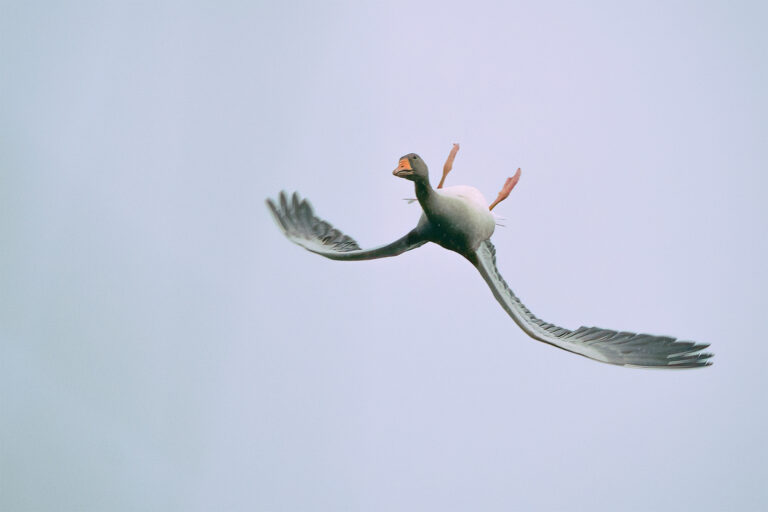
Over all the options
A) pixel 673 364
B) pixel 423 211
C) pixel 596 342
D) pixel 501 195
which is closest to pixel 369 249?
pixel 423 211

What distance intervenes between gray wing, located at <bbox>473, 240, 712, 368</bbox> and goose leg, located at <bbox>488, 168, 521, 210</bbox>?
1.70 feet

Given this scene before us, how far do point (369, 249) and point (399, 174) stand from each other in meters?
1.29

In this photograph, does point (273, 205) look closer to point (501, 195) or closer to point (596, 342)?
point (501, 195)

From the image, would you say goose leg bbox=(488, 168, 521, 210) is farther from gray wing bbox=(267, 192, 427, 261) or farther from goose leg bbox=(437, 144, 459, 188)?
gray wing bbox=(267, 192, 427, 261)

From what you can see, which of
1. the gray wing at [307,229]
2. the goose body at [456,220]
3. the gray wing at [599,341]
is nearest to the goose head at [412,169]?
the goose body at [456,220]

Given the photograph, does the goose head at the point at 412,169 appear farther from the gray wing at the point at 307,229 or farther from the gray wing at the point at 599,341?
the gray wing at the point at 307,229

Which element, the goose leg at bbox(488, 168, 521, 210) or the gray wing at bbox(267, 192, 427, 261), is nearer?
the goose leg at bbox(488, 168, 521, 210)

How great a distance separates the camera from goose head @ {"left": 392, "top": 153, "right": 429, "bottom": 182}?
25.7ft

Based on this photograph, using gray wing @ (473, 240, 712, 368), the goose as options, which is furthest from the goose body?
gray wing @ (473, 240, 712, 368)

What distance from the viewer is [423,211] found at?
27.3ft

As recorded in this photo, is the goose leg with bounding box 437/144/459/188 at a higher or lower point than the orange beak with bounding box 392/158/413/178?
higher

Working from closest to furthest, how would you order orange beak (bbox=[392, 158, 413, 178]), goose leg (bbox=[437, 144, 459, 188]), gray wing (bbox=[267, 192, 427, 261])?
1. orange beak (bbox=[392, 158, 413, 178])
2. goose leg (bbox=[437, 144, 459, 188])
3. gray wing (bbox=[267, 192, 427, 261])

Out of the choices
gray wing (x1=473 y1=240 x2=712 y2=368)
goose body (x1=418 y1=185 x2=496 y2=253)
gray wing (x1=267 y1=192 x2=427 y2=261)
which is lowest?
gray wing (x1=473 y1=240 x2=712 y2=368)

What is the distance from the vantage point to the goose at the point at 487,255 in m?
8.16
